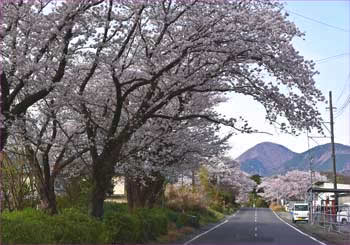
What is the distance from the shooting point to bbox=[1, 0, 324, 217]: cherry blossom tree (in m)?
12.6

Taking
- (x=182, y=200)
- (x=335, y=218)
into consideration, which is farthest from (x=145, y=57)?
(x=182, y=200)

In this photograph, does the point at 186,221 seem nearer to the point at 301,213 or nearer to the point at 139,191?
the point at 139,191

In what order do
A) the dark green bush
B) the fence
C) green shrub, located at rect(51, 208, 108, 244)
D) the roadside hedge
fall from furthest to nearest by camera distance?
the dark green bush < the fence < green shrub, located at rect(51, 208, 108, 244) < the roadside hedge

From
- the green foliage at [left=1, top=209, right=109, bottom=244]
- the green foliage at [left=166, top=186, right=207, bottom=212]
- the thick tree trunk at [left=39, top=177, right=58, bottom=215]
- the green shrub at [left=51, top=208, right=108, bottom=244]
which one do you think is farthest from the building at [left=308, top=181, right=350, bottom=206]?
the green foliage at [left=1, top=209, right=109, bottom=244]

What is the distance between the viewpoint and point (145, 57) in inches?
652

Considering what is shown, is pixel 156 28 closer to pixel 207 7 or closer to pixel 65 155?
pixel 207 7

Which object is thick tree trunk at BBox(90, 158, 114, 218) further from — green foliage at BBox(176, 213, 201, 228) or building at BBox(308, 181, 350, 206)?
building at BBox(308, 181, 350, 206)

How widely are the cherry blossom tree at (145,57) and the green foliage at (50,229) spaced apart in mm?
2085

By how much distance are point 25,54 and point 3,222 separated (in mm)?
3851

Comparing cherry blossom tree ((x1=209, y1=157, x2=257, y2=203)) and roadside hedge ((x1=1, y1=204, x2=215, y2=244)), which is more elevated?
cherry blossom tree ((x1=209, y1=157, x2=257, y2=203))

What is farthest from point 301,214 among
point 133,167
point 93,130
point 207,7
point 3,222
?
point 3,222

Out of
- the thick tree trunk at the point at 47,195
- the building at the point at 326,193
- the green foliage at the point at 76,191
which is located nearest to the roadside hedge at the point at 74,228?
the thick tree trunk at the point at 47,195

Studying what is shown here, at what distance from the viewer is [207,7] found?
592 inches

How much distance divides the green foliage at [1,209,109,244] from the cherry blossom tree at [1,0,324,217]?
82.1 inches
